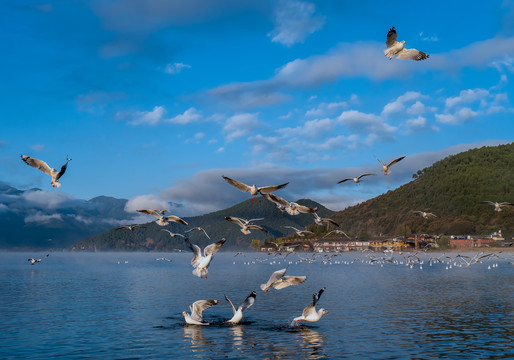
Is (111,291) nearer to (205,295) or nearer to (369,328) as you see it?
(205,295)

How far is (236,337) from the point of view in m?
37.3

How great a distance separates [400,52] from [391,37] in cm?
174

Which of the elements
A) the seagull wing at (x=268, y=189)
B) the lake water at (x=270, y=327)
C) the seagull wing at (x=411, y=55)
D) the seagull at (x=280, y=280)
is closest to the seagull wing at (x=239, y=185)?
the seagull wing at (x=268, y=189)

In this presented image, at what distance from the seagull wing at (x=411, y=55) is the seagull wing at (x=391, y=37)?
1.07 meters

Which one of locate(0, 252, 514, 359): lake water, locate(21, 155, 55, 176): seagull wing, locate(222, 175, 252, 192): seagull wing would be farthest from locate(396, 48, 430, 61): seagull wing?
locate(21, 155, 55, 176): seagull wing

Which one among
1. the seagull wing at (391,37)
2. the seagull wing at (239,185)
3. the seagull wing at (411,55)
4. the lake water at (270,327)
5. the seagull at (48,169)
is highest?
the seagull wing at (391,37)

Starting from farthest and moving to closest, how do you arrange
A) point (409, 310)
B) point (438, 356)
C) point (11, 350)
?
point (409, 310)
point (11, 350)
point (438, 356)

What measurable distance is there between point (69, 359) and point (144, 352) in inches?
170

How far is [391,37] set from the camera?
31.2 m

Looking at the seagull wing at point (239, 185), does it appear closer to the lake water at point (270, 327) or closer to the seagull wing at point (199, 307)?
the lake water at point (270, 327)

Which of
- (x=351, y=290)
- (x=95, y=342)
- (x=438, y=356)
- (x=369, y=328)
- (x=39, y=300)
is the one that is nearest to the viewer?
(x=438, y=356)

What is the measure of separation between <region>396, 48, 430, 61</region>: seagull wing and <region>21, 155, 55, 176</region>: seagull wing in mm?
22463

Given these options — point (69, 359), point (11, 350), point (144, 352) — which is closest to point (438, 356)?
point (144, 352)

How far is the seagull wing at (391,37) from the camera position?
101ft
